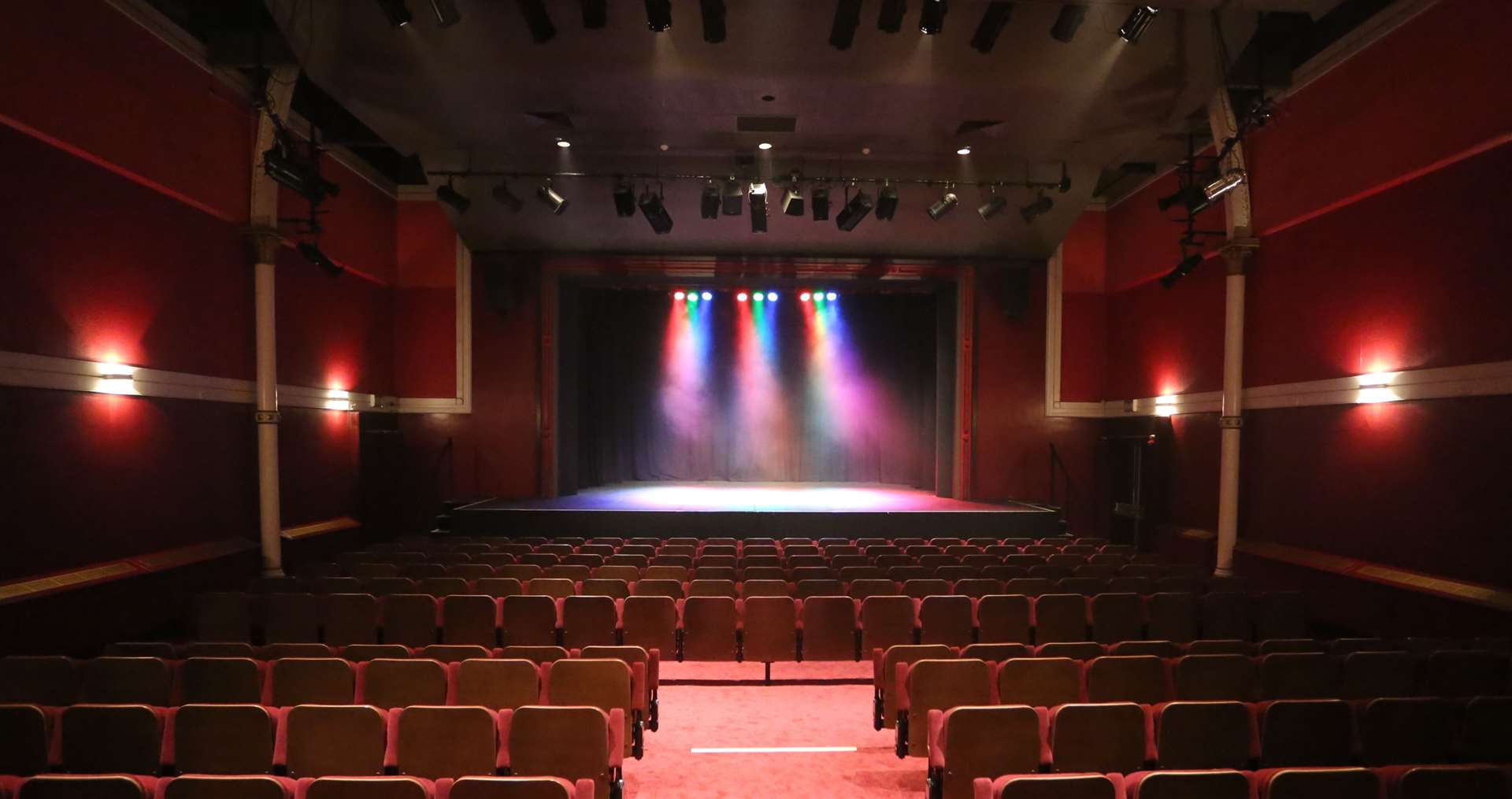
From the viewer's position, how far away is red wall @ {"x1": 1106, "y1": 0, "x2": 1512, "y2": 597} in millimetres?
6242

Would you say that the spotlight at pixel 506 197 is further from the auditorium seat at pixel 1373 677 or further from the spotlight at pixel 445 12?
the auditorium seat at pixel 1373 677

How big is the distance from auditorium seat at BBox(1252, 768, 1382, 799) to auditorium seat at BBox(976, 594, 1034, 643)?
9.42 ft

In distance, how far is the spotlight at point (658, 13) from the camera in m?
6.32

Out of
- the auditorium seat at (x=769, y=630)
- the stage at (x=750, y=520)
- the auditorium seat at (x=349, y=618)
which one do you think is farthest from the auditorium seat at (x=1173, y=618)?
the auditorium seat at (x=349, y=618)

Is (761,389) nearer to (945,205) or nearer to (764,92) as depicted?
(945,205)

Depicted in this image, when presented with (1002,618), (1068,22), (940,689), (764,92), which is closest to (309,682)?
(940,689)

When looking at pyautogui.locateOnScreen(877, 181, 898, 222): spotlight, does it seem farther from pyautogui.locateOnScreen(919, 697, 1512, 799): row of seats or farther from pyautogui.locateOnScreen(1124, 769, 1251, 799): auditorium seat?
pyautogui.locateOnScreen(1124, 769, 1251, 799): auditorium seat

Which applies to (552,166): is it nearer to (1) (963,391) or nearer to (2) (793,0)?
(2) (793,0)

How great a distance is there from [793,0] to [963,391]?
7.88 meters

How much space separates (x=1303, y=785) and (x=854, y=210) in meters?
8.25

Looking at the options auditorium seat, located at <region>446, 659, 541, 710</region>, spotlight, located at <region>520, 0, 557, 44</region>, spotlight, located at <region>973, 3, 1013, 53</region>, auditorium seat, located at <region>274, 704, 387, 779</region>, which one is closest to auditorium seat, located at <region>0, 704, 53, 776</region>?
auditorium seat, located at <region>274, 704, 387, 779</region>

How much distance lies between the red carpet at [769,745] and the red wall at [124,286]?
211 inches

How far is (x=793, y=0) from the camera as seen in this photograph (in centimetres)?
668

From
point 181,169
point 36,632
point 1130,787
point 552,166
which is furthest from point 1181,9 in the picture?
point 36,632
